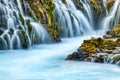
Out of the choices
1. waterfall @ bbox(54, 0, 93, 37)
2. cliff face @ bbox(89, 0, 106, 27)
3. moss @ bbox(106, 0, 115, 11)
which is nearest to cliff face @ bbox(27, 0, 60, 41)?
waterfall @ bbox(54, 0, 93, 37)

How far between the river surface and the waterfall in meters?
4.07

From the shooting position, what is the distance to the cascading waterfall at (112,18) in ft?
74.3

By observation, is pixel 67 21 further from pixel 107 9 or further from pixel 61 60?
pixel 61 60

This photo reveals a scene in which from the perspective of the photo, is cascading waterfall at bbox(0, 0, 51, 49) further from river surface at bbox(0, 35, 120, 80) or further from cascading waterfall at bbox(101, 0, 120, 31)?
cascading waterfall at bbox(101, 0, 120, 31)

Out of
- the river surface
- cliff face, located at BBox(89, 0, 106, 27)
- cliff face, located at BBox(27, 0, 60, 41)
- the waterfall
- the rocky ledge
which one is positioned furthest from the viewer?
cliff face, located at BBox(89, 0, 106, 27)

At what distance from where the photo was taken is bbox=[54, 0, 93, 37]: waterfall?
2058cm

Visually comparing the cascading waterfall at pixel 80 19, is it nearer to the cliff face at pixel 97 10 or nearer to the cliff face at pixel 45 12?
the cliff face at pixel 97 10

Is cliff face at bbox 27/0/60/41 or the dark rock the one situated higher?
cliff face at bbox 27/0/60/41

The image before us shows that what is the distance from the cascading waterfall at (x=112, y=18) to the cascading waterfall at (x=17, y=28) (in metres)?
5.24

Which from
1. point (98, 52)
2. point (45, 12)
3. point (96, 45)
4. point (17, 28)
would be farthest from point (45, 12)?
point (98, 52)

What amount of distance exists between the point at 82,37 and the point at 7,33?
4.78 metres

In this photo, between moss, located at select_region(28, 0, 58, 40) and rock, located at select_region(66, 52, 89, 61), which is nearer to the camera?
rock, located at select_region(66, 52, 89, 61)

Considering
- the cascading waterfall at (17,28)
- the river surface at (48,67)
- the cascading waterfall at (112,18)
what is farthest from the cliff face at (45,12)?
the cascading waterfall at (112,18)

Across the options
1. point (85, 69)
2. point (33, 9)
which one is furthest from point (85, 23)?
point (85, 69)
